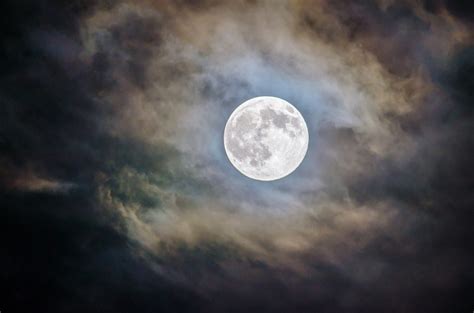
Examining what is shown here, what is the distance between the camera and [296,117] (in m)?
15.5

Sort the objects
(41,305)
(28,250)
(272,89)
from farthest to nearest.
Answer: (41,305) < (28,250) < (272,89)

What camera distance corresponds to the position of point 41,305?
2073 centimetres

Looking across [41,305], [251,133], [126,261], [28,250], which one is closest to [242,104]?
[251,133]

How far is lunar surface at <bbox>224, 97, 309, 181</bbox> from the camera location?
609 inches

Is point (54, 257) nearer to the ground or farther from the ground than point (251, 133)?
nearer to the ground

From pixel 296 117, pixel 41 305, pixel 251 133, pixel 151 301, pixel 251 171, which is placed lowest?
Result: pixel 41 305

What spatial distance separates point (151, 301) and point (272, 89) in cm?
1556

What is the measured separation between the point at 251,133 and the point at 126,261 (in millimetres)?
11197

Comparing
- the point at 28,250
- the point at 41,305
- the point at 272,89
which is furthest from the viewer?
the point at 41,305

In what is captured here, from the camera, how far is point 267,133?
1559cm

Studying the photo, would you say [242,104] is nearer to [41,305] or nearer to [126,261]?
[126,261]

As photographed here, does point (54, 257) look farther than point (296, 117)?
Yes

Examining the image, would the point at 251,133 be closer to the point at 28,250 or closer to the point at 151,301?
the point at 151,301

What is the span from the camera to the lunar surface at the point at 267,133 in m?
15.5
